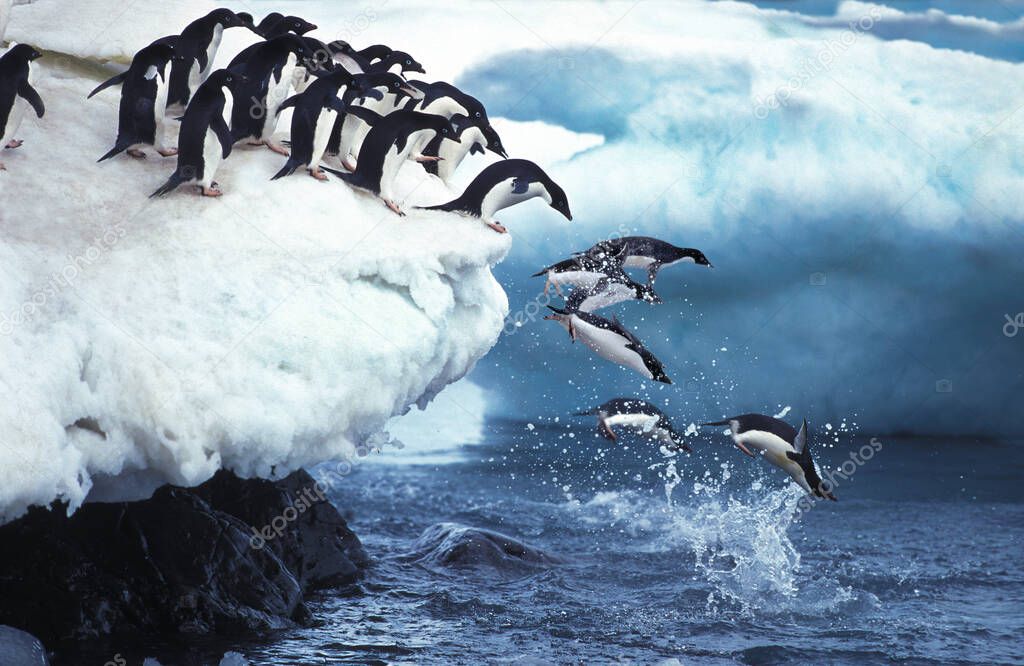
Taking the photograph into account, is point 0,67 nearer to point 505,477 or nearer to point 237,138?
point 237,138

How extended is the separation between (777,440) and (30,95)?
16.7ft

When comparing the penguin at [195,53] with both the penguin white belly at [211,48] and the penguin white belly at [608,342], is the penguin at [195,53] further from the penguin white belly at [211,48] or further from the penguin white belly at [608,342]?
the penguin white belly at [608,342]

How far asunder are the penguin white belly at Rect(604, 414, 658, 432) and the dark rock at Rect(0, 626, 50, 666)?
11.5ft

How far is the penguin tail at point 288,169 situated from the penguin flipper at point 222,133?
350 millimetres

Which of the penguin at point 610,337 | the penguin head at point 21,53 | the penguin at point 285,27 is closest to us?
the penguin at point 610,337

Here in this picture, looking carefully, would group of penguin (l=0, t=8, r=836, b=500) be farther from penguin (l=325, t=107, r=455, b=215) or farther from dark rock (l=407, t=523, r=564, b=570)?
dark rock (l=407, t=523, r=564, b=570)

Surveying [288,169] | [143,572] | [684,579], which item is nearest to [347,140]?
[288,169]

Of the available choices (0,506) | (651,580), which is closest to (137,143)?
(0,506)

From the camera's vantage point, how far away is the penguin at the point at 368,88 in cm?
753

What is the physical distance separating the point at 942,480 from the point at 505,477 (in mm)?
6033

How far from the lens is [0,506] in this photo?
4949 mm

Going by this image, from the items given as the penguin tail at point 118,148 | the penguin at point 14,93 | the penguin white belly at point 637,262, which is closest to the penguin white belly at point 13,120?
the penguin at point 14,93

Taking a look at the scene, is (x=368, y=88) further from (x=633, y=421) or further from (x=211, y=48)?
(x=633, y=421)

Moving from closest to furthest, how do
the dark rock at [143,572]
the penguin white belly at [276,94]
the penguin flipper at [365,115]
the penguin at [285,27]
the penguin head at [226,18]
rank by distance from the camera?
1. the dark rock at [143,572]
2. the penguin flipper at [365,115]
3. the penguin white belly at [276,94]
4. the penguin head at [226,18]
5. the penguin at [285,27]
